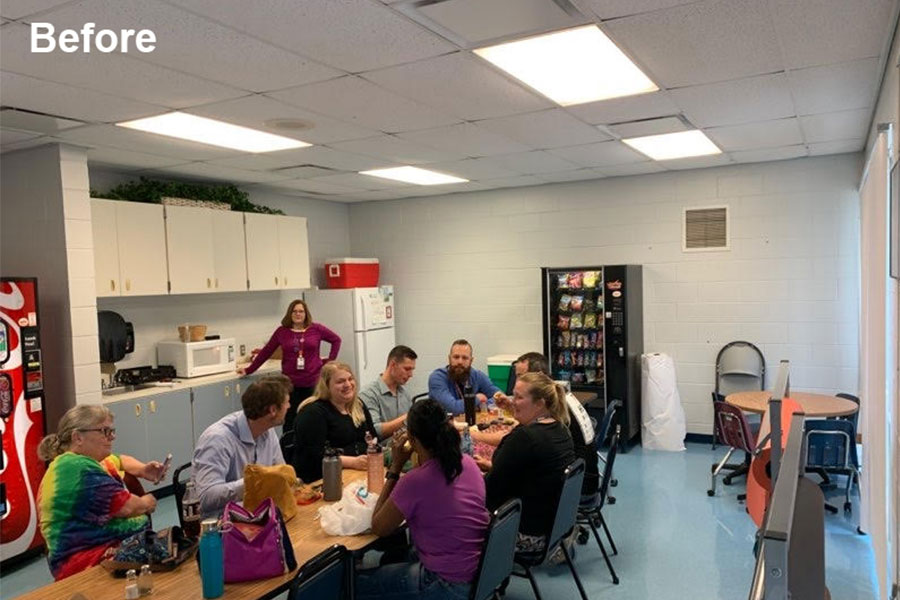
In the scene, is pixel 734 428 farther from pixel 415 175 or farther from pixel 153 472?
pixel 153 472

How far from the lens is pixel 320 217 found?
7867 mm

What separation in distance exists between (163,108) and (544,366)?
9.81 ft

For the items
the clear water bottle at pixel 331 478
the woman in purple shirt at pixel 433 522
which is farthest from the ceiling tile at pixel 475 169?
the woman in purple shirt at pixel 433 522

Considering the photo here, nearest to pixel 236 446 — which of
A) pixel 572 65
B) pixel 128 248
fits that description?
pixel 572 65

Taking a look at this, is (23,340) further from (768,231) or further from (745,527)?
(768,231)

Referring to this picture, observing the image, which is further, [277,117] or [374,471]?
[277,117]

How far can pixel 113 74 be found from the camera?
3.02 meters

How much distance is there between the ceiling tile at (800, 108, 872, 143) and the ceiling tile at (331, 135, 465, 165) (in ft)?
8.42

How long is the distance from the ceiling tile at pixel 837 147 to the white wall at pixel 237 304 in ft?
17.0

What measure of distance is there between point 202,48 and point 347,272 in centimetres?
483

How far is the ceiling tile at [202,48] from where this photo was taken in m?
2.35

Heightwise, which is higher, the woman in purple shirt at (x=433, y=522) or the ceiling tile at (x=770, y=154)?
the ceiling tile at (x=770, y=154)

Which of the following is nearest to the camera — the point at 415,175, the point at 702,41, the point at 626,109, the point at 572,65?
the point at 702,41

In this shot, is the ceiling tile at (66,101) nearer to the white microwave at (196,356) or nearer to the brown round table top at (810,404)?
the white microwave at (196,356)
